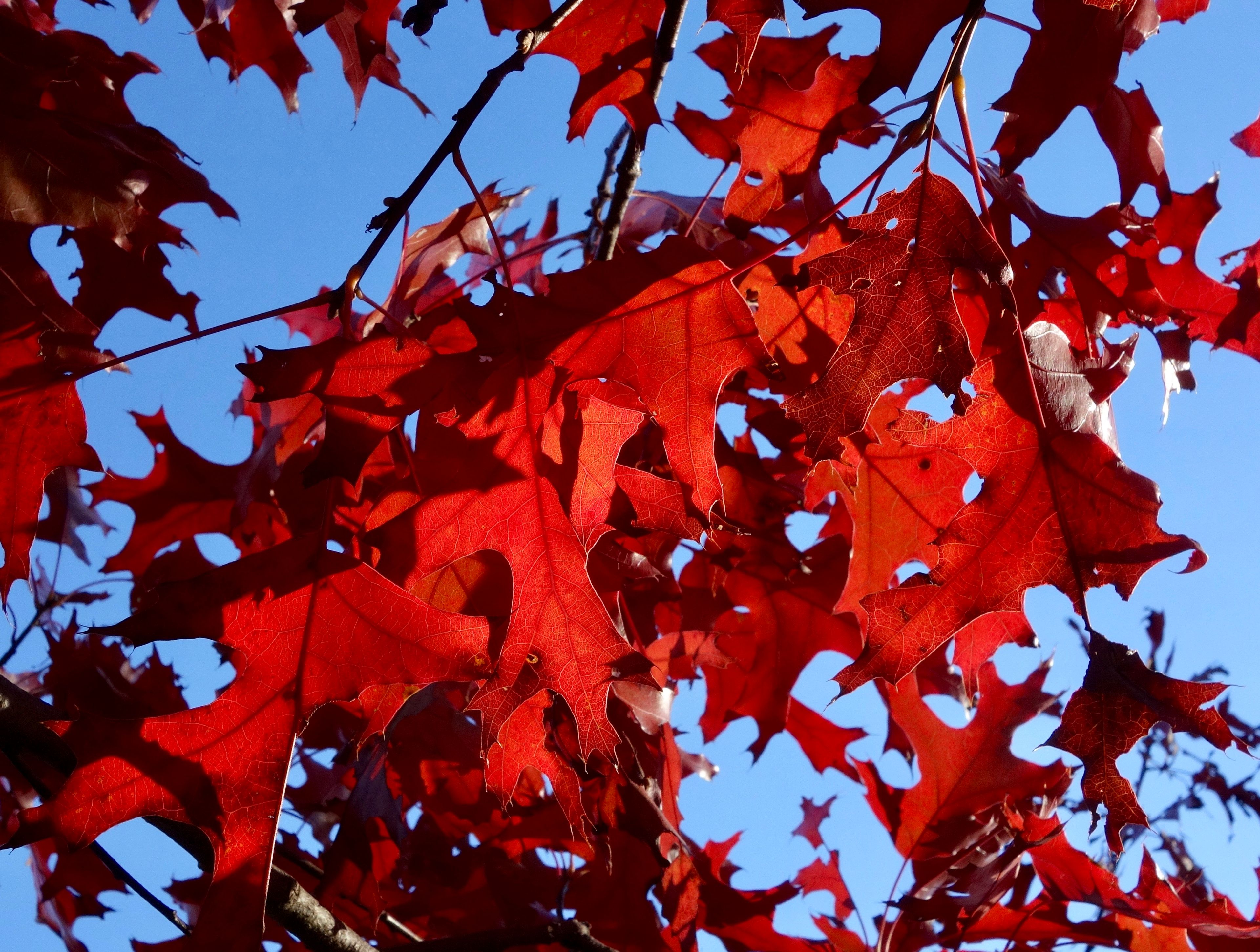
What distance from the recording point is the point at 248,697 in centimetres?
83

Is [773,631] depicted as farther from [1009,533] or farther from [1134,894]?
[1009,533]

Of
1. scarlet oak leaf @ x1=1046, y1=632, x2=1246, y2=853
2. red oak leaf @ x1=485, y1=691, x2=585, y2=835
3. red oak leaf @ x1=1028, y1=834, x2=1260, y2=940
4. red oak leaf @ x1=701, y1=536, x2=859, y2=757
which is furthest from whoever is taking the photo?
red oak leaf @ x1=701, y1=536, x2=859, y2=757

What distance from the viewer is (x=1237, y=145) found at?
3.34ft

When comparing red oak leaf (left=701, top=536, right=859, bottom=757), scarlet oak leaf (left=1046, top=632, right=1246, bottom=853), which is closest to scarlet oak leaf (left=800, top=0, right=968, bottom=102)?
scarlet oak leaf (left=1046, top=632, right=1246, bottom=853)

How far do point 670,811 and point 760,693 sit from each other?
266 mm

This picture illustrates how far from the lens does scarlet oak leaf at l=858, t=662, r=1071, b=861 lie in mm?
1334

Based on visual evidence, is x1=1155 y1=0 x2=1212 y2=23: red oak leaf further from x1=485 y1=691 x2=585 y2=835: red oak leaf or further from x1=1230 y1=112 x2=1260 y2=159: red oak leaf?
x1=485 y1=691 x2=585 y2=835: red oak leaf

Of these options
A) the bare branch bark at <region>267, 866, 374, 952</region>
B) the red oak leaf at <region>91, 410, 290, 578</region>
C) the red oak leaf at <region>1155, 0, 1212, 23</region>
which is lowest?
the bare branch bark at <region>267, 866, 374, 952</region>

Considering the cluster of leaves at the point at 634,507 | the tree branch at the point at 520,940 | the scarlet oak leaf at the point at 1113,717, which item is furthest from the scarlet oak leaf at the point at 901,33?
the tree branch at the point at 520,940

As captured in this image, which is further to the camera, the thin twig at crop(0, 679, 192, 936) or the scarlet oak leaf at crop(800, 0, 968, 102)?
the thin twig at crop(0, 679, 192, 936)

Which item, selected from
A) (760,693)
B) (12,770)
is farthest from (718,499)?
(12,770)

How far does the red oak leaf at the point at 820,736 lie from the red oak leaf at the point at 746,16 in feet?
3.61

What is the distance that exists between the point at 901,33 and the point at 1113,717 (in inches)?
24.2

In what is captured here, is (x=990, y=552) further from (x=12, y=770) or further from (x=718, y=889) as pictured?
(x=12, y=770)
